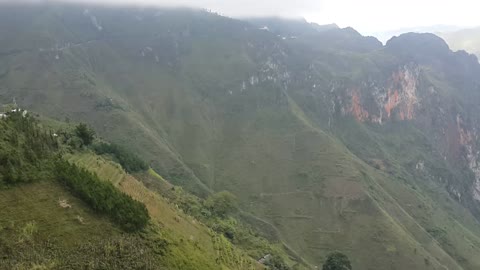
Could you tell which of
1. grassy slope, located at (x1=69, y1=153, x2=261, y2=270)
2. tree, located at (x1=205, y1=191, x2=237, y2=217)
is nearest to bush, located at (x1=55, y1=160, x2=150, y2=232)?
grassy slope, located at (x1=69, y1=153, x2=261, y2=270)

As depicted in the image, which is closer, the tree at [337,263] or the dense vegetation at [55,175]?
the dense vegetation at [55,175]

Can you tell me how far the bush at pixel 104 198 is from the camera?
5091cm

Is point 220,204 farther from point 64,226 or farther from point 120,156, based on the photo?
point 64,226

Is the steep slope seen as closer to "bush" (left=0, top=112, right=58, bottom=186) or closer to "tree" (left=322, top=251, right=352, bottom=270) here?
"bush" (left=0, top=112, right=58, bottom=186)

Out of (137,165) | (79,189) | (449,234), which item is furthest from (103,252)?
(449,234)

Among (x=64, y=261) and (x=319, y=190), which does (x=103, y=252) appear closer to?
(x=64, y=261)

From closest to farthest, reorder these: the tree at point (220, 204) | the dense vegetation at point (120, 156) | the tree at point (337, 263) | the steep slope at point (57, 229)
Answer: the steep slope at point (57, 229), the dense vegetation at point (120, 156), the tree at point (337, 263), the tree at point (220, 204)

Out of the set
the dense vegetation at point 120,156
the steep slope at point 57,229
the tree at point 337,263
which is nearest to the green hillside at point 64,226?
the steep slope at point 57,229

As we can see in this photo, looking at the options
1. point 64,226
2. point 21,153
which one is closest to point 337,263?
point 64,226

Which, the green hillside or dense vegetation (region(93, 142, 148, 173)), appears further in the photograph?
dense vegetation (region(93, 142, 148, 173))

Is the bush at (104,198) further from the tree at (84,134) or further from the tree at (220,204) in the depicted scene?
the tree at (220,204)

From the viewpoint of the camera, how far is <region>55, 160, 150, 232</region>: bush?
5091 cm

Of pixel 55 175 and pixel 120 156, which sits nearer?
pixel 55 175

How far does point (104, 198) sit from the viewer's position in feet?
171
